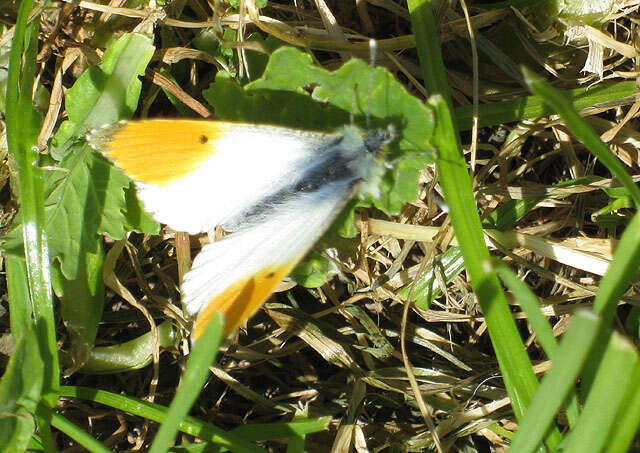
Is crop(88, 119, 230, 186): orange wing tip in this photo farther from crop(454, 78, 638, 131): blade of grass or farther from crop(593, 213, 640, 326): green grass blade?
crop(593, 213, 640, 326): green grass blade

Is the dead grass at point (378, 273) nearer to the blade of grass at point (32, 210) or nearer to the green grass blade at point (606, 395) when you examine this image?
the blade of grass at point (32, 210)

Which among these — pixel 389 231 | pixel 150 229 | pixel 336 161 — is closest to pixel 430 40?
pixel 336 161

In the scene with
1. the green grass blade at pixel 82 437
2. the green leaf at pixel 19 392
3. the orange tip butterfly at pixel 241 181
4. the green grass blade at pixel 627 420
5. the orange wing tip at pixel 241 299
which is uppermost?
the orange tip butterfly at pixel 241 181

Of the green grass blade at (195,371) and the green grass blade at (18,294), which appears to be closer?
the green grass blade at (195,371)

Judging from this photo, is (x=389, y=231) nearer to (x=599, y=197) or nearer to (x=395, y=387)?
(x=395, y=387)

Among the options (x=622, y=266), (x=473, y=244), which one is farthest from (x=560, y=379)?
(x=473, y=244)

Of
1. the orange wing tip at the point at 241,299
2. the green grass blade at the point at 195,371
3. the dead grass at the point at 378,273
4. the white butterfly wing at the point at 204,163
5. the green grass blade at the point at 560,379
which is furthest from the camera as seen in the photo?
the dead grass at the point at 378,273

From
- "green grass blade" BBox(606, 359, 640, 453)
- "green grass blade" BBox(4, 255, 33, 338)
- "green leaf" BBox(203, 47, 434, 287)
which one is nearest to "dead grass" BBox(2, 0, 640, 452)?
"green leaf" BBox(203, 47, 434, 287)

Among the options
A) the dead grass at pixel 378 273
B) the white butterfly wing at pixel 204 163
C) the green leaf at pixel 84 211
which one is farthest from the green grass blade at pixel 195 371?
the dead grass at pixel 378 273
